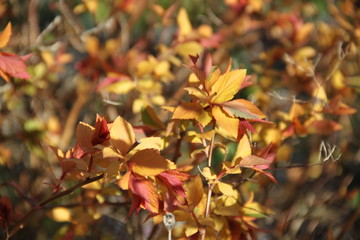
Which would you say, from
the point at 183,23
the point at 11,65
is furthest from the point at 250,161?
the point at 183,23

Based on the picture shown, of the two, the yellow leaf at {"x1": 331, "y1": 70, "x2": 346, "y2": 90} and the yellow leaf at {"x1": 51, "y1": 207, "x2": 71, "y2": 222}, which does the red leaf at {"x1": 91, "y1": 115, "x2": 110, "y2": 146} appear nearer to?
the yellow leaf at {"x1": 51, "y1": 207, "x2": 71, "y2": 222}

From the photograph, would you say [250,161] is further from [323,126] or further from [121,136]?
[323,126]

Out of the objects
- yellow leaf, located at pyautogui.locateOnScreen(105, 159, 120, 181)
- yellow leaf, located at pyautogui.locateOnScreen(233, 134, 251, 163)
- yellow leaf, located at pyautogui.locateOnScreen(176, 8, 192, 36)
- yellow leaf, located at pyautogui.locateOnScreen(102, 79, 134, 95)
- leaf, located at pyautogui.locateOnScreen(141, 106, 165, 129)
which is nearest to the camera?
yellow leaf, located at pyautogui.locateOnScreen(105, 159, 120, 181)

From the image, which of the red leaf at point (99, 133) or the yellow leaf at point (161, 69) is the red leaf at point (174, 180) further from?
the yellow leaf at point (161, 69)

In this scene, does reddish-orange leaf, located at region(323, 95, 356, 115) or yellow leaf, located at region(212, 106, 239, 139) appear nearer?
yellow leaf, located at region(212, 106, 239, 139)

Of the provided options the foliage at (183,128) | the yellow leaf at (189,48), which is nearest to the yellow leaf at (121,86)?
the foliage at (183,128)

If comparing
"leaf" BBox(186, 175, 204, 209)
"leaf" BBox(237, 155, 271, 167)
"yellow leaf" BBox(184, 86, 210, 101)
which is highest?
"yellow leaf" BBox(184, 86, 210, 101)

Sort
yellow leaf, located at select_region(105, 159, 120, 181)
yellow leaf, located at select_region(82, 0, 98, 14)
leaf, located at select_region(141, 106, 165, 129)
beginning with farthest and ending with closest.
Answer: yellow leaf, located at select_region(82, 0, 98, 14) → leaf, located at select_region(141, 106, 165, 129) → yellow leaf, located at select_region(105, 159, 120, 181)

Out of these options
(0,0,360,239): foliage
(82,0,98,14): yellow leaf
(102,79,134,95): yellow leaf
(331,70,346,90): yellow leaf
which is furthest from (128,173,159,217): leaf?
(82,0,98,14): yellow leaf
